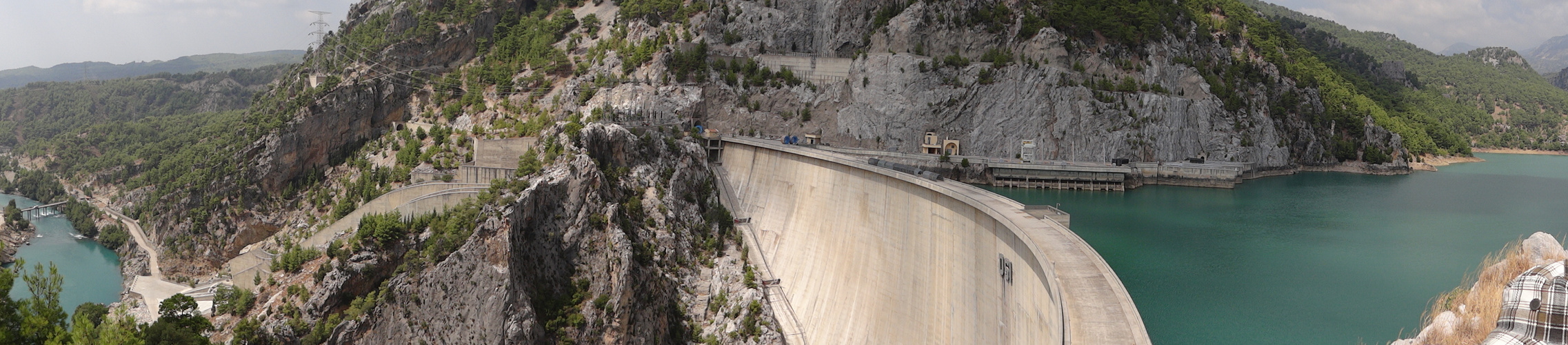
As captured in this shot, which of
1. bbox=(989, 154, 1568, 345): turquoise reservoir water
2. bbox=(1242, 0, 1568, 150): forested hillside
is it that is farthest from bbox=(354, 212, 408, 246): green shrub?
bbox=(1242, 0, 1568, 150): forested hillside

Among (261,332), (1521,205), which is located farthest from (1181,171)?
(261,332)

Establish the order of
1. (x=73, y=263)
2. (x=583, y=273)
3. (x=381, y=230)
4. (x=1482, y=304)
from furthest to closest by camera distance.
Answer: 1. (x=73, y=263)
2. (x=583, y=273)
3. (x=381, y=230)
4. (x=1482, y=304)

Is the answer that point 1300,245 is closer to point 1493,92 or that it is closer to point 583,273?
point 583,273

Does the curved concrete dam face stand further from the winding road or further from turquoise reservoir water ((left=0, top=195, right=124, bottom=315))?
turquoise reservoir water ((left=0, top=195, right=124, bottom=315))

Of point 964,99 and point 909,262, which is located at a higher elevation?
point 964,99

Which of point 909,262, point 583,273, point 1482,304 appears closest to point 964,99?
point 909,262

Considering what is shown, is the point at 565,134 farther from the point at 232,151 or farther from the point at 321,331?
the point at 232,151
